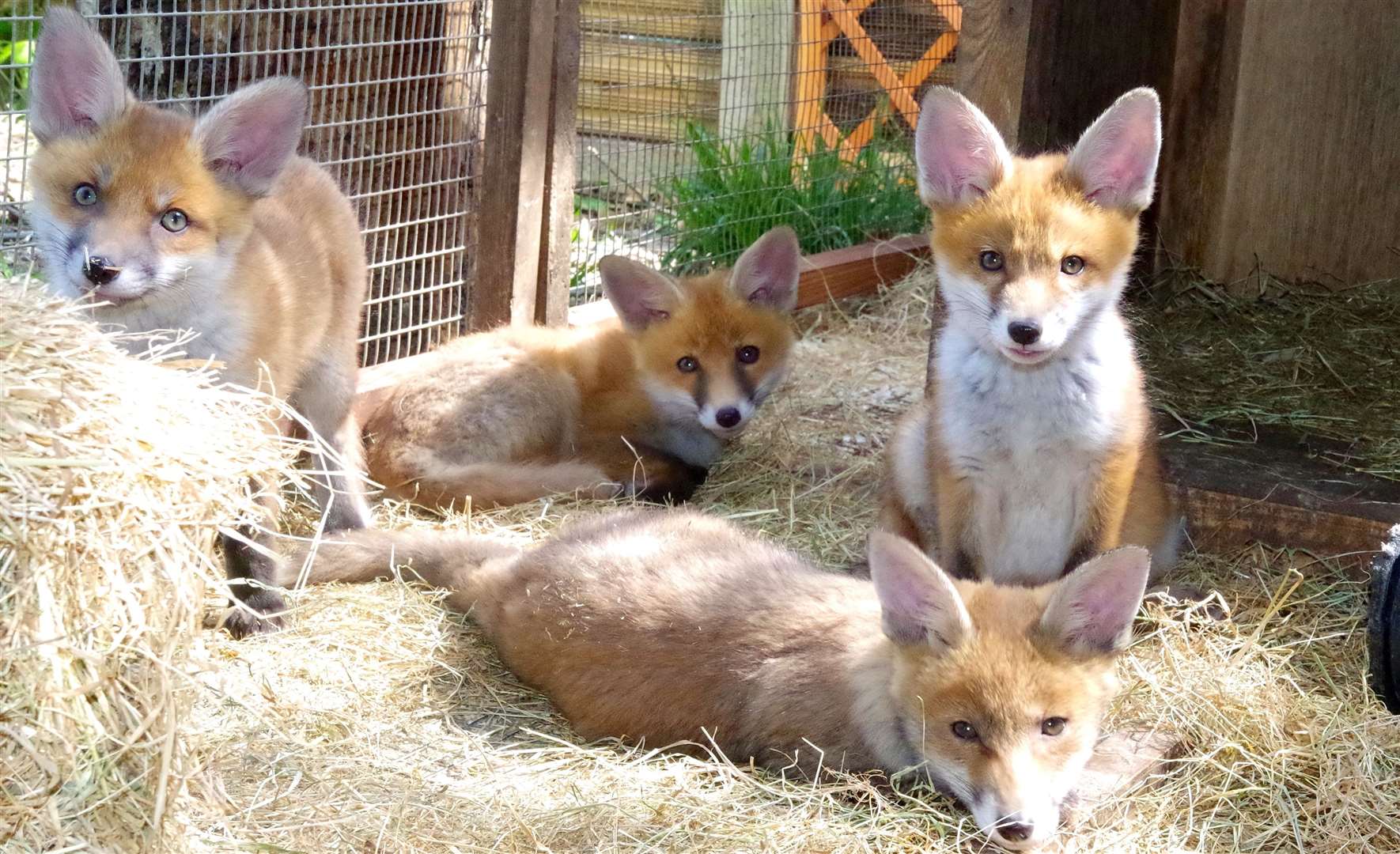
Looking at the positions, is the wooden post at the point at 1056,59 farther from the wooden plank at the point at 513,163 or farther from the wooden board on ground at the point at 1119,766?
the wooden board on ground at the point at 1119,766

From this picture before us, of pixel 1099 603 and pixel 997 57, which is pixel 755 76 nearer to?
pixel 997 57

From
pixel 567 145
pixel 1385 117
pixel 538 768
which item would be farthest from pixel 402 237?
pixel 1385 117

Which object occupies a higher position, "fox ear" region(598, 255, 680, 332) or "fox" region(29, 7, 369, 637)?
"fox" region(29, 7, 369, 637)

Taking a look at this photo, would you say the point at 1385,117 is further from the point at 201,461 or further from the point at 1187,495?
the point at 201,461

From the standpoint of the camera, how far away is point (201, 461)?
240 centimetres

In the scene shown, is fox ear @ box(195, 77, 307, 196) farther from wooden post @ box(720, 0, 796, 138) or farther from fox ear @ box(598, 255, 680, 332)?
wooden post @ box(720, 0, 796, 138)

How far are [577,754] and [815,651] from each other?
0.58m

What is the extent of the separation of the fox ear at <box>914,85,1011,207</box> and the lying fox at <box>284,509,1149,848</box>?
3.38ft

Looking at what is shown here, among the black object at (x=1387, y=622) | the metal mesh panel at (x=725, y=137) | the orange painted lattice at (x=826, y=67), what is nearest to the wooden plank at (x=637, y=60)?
the metal mesh panel at (x=725, y=137)

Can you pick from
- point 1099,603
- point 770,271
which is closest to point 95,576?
point 1099,603

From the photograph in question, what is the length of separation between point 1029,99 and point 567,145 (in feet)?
5.67

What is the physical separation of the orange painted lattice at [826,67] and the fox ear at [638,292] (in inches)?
96.7

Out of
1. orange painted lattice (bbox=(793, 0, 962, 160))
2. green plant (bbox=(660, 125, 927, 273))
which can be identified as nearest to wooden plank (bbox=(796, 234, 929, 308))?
green plant (bbox=(660, 125, 927, 273))

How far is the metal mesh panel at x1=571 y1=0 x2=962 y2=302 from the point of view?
261 inches
